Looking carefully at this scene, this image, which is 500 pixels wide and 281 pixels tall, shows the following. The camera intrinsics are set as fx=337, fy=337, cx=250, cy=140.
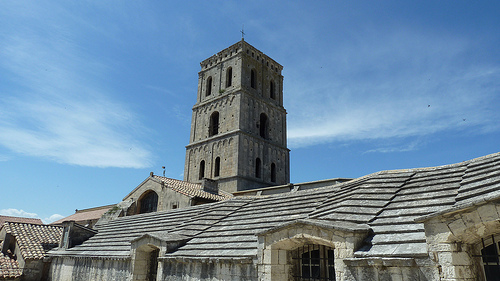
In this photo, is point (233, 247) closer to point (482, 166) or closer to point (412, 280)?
point (412, 280)

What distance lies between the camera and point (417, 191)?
28.4 ft

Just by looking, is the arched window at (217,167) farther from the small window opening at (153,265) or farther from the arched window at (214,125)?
the small window opening at (153,265)

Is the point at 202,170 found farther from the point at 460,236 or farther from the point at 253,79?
the point at 460,236

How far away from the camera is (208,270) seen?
9555 millimetres

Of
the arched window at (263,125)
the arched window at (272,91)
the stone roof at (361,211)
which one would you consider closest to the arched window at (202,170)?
the arched window at (263,125)

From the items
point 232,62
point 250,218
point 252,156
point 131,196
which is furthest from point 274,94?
point 250,218

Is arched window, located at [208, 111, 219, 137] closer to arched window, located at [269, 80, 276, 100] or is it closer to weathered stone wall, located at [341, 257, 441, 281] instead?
arched window, located at [269, 80, 276, 100]

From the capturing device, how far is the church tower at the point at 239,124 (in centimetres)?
3347

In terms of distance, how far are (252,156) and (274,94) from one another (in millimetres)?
9664

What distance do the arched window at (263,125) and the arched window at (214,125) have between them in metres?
4.82

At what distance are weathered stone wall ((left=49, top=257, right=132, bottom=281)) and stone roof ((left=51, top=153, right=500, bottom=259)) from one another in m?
0.36

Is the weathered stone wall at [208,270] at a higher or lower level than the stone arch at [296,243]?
lower

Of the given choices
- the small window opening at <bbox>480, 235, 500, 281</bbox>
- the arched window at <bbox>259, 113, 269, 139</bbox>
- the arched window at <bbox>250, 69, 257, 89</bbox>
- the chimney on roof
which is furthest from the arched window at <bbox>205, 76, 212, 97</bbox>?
the small window opening at <bbox>480, 235, 500, 281</bbox>

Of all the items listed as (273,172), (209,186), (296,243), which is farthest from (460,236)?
(273,172)
